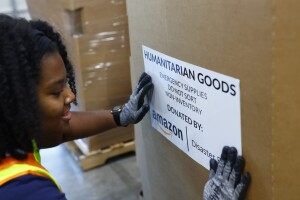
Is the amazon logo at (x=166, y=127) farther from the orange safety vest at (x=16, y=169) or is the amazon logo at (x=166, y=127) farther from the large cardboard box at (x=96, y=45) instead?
the large cardboard box at (x=96, y=45)

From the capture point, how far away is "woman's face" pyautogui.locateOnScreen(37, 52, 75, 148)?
0.82 metres

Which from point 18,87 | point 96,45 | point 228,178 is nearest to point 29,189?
point 18,87

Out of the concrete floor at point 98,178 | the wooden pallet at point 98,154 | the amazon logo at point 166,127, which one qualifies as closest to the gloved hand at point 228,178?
the amazon logo at point 166,127

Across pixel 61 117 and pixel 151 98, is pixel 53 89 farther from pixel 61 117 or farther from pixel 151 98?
pixel 151 98

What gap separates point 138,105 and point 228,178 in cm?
47

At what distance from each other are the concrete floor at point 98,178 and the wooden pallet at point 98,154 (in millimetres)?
42

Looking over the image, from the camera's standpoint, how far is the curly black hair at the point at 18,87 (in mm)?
760

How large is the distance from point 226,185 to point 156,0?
1.74 ft

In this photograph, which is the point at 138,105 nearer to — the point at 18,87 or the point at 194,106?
the point at 194,106

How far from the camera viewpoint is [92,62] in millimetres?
2023

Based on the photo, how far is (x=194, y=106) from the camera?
94cm

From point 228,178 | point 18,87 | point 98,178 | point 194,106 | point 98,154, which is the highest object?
point 18,87

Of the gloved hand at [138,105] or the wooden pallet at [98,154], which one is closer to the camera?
the gloved hand at [138,105]

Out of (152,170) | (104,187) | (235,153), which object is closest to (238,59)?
(235,153)
